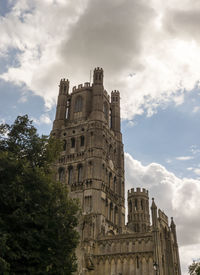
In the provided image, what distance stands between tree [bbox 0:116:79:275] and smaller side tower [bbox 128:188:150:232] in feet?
147

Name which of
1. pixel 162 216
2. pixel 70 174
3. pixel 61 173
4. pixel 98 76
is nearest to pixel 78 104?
pixel 98 76

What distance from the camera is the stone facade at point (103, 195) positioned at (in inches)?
1438

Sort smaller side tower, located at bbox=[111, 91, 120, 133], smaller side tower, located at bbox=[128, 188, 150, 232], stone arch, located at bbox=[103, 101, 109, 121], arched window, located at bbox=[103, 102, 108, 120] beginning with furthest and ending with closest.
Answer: smaller side tower, located at bbox=[128, 188, 150, 232], smaller side tower, located at bbox=[111, 91, 120, 133], arched window, located at bbox=[103, 102, 108, 120], stone arch, located at bbox=[103, 101, 109, 121]

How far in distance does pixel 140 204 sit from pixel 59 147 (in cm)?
4541

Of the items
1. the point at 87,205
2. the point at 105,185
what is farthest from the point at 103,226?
the point at 105,185

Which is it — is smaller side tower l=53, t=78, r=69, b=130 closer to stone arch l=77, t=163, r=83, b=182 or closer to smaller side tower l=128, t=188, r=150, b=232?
stone arch l=77, t=163, r=83, b=182

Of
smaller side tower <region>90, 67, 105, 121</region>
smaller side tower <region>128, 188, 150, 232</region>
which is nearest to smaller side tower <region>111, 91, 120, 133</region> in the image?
smaller side tower <region>90, 67, 105, 121</region>

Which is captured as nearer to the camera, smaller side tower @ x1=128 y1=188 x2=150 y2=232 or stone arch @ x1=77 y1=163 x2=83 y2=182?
stone arch @ x1=77 y1=163 x2=83 y2=182

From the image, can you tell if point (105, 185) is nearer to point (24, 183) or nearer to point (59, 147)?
point (59, 147)

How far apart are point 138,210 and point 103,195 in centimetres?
2524

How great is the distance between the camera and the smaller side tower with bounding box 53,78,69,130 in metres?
56.5

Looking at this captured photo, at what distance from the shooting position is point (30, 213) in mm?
20125

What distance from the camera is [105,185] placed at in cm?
4606

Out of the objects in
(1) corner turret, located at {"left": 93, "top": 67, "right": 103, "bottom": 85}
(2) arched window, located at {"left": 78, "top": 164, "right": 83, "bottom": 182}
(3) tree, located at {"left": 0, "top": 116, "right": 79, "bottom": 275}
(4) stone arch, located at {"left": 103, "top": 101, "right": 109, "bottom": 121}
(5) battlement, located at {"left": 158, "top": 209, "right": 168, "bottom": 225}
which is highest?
(1) corner turret, located at {"left": 93, "top": 67, "right": 103, "bottom": 85}
